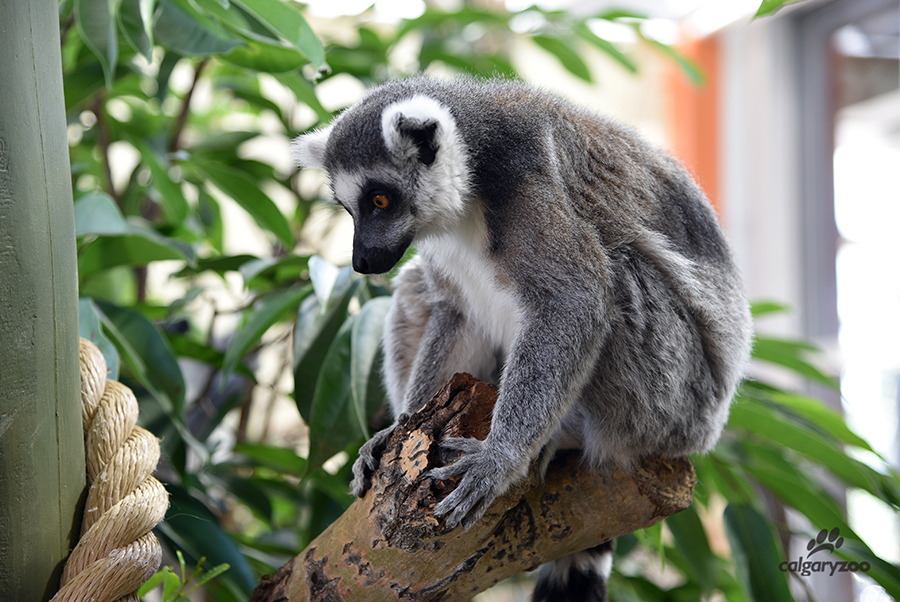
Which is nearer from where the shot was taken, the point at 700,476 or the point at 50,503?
the point at 50,503

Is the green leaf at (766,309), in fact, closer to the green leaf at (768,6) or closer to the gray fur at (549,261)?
the gray fur at (549,261)

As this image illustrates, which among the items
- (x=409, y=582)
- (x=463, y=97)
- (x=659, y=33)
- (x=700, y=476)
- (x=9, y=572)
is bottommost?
(x=700, y=476)

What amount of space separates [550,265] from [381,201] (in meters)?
0.32

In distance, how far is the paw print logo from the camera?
4.10 ft

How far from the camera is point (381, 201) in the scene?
3.77ft

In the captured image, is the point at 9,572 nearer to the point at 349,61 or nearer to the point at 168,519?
the point at 168,519

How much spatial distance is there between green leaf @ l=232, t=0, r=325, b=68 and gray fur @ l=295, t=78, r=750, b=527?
0.46 ft

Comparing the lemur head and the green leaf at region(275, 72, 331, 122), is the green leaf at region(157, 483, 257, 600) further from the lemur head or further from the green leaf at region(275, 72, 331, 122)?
the green leaf at region(275, 72, 331, 122)

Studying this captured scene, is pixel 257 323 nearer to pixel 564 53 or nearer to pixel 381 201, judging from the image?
pixel 381 201

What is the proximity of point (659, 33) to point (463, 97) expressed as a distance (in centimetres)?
339

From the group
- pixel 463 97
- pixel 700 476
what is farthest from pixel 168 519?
pixel 700 476

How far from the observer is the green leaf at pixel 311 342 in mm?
1160

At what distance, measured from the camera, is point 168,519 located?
1.06 metres

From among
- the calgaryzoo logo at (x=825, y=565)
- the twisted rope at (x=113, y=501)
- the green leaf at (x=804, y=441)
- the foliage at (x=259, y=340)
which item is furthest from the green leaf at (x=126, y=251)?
the calgaryzoo logo at (x=825, y=565)
